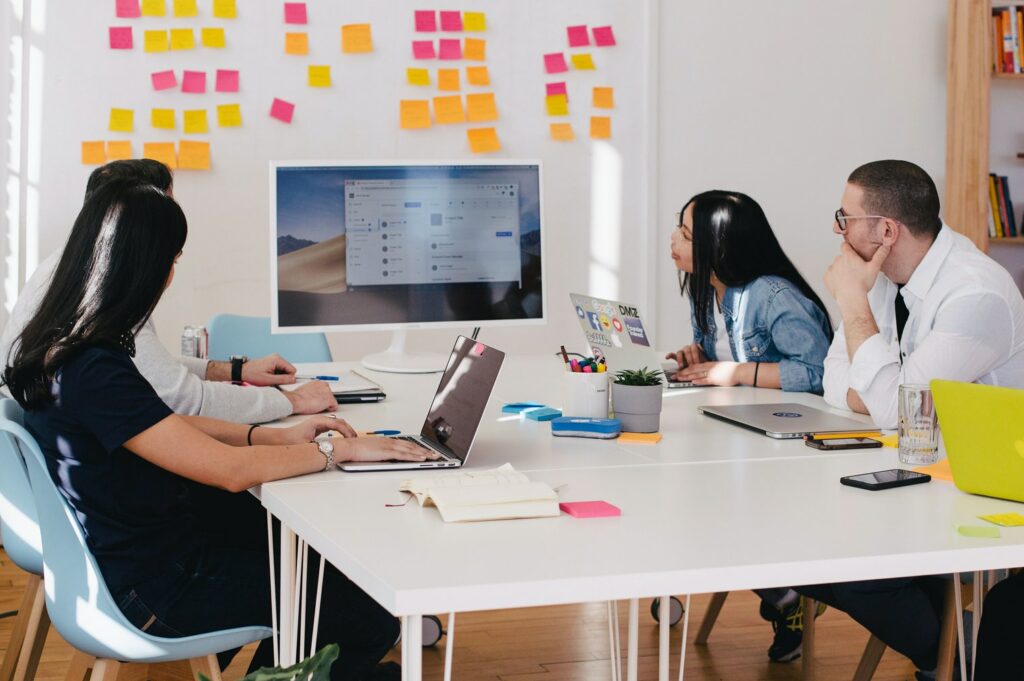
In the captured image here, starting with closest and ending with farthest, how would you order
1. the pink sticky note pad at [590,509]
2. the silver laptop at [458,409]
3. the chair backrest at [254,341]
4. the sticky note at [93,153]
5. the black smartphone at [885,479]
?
the pink sticky note pad at [590,509] → the black smartphone at [885,479] → the silver laptop at [458,409] → the chair backrest at [254,341] → the sticky note at [93,153]

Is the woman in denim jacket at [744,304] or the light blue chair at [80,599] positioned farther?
the woman in denim jacket at [744,304]

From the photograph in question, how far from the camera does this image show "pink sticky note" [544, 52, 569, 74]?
14.2ft

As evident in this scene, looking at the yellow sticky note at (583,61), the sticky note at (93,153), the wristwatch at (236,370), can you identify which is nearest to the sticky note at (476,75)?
the yellow sticky note at (583,61)

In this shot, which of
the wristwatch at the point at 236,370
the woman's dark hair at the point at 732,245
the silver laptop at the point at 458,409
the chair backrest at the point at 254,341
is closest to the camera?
the silver laptop at the point at 458,409

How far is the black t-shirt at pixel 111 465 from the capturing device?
1681mm

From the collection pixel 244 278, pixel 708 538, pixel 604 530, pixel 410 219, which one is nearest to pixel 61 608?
pixel 604 530

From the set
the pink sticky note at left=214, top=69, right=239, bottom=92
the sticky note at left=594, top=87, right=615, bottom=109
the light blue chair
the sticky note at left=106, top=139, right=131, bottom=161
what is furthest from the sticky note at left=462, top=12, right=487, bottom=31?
the light blue chair

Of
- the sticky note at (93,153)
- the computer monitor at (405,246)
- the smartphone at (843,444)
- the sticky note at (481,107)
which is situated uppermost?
the sticky note at (481,107)

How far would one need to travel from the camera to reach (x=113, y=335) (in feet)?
5.62

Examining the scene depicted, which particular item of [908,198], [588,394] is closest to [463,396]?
[588,394]

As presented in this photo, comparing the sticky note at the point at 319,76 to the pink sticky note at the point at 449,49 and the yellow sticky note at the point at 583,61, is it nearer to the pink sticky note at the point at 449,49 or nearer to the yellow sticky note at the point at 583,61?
the pink sticky note at the point at 449,49

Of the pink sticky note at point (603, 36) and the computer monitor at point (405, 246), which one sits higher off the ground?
the pink sticky note at point (603, 36)

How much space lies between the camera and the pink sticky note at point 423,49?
166 inches

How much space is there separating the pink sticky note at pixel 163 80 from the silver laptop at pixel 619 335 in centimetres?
209
